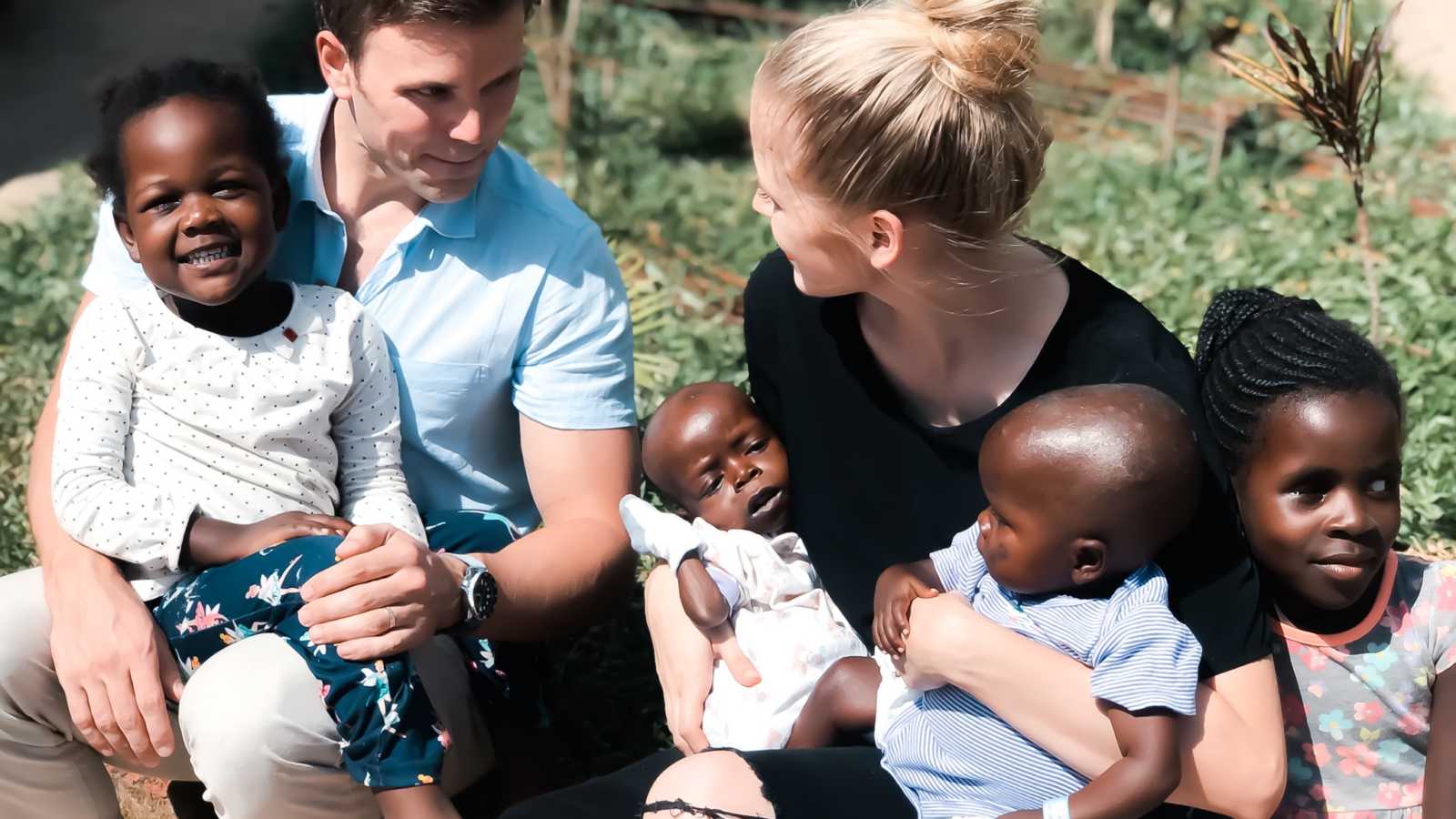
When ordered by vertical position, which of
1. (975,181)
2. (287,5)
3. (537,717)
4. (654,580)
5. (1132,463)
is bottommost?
(287,5)

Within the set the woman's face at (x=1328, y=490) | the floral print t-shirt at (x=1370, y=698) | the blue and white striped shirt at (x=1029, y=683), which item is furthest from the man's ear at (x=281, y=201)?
the floral print t-shirt at (x=1370, y=698)

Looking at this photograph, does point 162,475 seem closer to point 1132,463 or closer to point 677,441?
point 677,441

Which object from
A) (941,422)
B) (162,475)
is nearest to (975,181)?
(941,422)

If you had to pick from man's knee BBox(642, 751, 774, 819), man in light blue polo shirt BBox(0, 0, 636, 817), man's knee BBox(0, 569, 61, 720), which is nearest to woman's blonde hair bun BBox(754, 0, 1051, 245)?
man in light blue polo shirt BBox(0, 0, 636, 817)

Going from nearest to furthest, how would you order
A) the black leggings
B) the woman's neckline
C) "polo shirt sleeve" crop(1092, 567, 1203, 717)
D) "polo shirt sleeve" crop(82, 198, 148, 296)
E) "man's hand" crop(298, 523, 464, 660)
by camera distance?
1. "polo shirt sleeve" crop(1092, 567, 1203, 717)
2. the black leggings
3. the woman's neckline
4. "man's hand" crop(298, 523, 464, 660)
5. "polo shirt sleeve" crop(82, 198, 148, 296)

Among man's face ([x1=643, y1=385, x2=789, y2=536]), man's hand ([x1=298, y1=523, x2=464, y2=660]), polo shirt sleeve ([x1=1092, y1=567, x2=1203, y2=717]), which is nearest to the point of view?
polo shirt sleeve ([x1=1092, y1=567, x2=1203, y2=717])

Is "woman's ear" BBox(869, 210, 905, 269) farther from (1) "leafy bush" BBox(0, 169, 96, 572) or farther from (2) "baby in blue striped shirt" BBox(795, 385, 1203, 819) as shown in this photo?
(1) "leafy bush" BBox(0, 169, 96, 572)

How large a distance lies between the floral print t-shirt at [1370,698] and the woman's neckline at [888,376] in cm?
53

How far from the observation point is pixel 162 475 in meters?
2.81

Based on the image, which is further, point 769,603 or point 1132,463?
point 769,603

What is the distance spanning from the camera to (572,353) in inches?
119

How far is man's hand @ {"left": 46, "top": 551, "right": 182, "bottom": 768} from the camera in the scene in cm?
271

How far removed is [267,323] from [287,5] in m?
6.19

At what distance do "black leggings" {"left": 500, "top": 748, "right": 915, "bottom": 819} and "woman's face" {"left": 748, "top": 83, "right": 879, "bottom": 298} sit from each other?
74 centimetres
